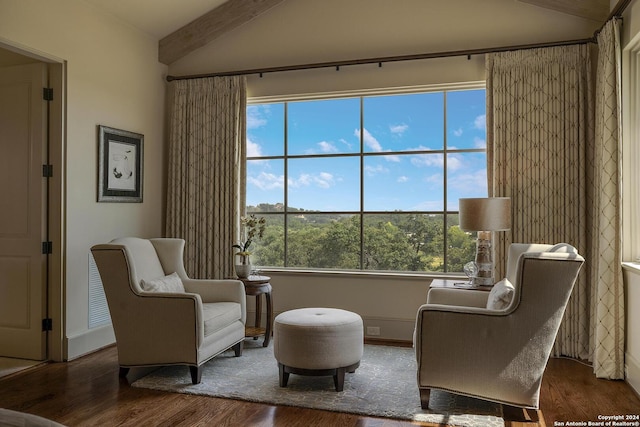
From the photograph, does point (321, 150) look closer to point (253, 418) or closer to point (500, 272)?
point (500, 272)

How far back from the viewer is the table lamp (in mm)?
3752

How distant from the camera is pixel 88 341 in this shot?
4.23 metres

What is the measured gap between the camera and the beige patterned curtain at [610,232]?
140 inches

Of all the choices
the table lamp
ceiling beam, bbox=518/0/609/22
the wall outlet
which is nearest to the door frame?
the wall outlet

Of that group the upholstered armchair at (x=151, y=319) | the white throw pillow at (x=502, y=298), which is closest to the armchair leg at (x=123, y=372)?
the upholstered armchair at (x=151, y=319)

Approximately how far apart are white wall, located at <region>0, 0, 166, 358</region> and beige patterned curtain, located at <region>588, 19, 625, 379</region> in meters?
4.23

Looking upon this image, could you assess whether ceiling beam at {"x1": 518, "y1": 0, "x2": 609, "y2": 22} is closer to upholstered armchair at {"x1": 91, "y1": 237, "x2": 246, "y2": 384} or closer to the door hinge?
upholstered armchair at {"x1": 91, "y1": 237, "x2": 246, "y2": 384}

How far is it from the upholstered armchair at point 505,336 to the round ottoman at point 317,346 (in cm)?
56

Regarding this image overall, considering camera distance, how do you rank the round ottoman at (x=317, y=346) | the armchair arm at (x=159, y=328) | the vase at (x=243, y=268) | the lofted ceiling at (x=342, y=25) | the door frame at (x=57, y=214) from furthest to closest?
1. the vase at (x=243, y=268)
2. the lofted ceiling at (x=342, y=25)
3. the door frame at (x=57, y=214)
4. the armchair arm at (x=159, y=328)
5. the round ottoman at (x=317, y=346)

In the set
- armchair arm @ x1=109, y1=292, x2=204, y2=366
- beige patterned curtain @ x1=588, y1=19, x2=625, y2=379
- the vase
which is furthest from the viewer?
the vase

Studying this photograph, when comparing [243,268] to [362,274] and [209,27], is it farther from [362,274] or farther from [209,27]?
[209,27]

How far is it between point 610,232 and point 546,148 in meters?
0.97

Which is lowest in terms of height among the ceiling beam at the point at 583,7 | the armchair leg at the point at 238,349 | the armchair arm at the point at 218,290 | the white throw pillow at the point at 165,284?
the armchair leg at the point at 238,349

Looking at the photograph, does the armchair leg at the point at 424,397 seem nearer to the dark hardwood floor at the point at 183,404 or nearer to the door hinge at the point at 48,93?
the dark hardwood floor at the point at 183,404
